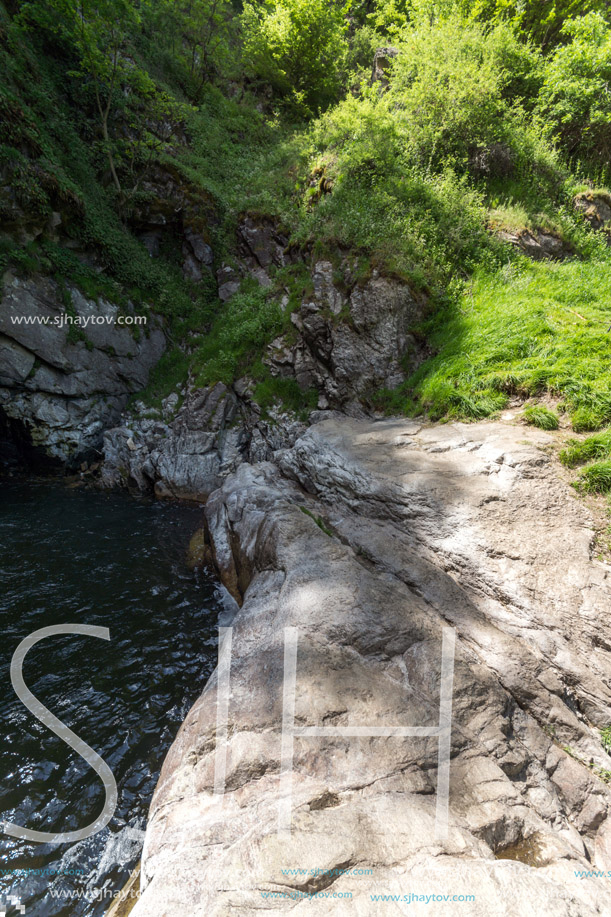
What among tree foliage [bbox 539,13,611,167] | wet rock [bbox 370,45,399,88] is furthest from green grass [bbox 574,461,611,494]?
wet rock [bbox 370,45,399,88]

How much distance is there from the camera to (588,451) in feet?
17.2

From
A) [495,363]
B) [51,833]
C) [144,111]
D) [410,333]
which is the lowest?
[51,833]

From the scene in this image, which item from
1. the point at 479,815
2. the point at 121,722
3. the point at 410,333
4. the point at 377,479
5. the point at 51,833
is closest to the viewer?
the point at 479,815

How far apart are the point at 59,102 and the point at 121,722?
23.5 m

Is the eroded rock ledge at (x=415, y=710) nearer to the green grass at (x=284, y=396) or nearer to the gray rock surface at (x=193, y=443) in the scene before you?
the green grass at (x=284, y=396)

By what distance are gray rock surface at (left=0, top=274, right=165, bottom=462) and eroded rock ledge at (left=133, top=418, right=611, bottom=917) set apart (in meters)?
11.1

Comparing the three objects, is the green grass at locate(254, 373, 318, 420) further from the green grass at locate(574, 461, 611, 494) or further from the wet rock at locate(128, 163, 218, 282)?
the wet rock at locate(128, 163, 218, 282)

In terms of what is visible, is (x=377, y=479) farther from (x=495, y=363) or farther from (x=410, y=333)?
(x=410, y=333)

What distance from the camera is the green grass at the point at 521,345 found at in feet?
21.0

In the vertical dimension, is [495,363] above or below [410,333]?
below

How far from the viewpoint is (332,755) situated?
9.96 ft

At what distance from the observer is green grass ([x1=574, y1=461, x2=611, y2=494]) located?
4.86m

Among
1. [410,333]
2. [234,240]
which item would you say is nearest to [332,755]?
[410,333]

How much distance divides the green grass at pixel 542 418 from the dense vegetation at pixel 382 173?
A: 0.15 ft
